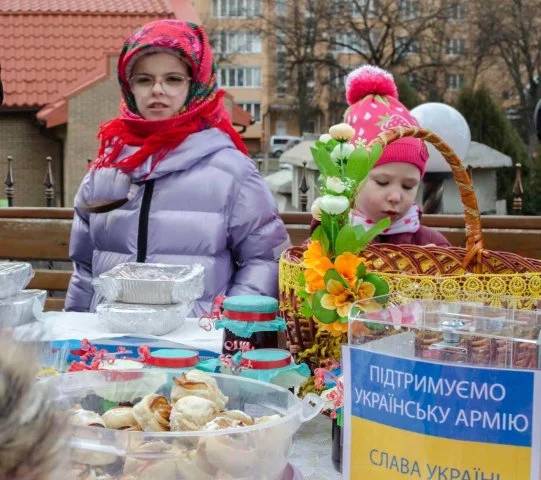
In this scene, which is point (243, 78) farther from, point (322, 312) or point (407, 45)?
point (322, 312)

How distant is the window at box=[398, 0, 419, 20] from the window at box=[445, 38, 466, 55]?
1404 mm

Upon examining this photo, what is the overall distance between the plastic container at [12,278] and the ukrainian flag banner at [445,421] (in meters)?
0.81

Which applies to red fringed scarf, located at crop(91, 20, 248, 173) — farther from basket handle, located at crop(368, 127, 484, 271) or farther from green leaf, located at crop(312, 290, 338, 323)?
green leaf, located at crop(312, 290, 338, 323)

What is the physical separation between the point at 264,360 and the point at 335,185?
0.80ft

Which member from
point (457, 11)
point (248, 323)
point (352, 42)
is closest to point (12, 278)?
point (248, 323)

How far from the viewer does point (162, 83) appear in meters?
2.11

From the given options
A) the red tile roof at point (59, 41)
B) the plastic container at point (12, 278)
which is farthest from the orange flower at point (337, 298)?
the red tile roof at point (59, 41)

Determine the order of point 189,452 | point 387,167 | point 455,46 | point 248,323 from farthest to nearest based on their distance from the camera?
point 455,46, point 387,167, point 248,323, point 189,452

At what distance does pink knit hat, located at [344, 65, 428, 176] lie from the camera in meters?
1.82

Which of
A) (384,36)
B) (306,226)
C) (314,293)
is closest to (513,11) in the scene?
(384,36)

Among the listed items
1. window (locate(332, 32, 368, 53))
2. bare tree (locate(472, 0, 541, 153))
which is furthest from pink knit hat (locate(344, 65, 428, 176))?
window (locate(332, 32, 368, 53))

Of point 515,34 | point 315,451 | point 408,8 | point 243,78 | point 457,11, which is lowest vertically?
point 315,451

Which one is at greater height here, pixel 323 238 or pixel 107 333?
pixel 323 238

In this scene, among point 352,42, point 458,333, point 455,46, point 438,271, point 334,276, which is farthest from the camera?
point 352,42
